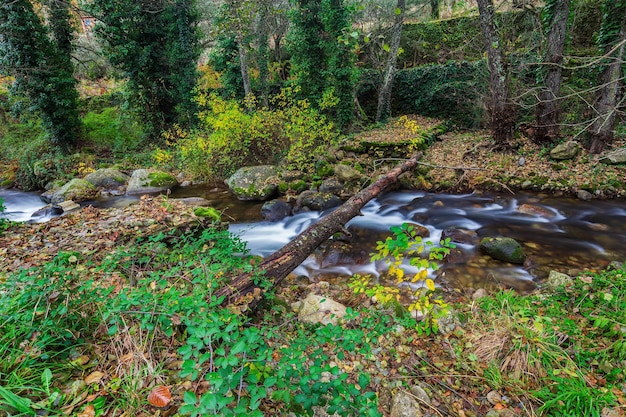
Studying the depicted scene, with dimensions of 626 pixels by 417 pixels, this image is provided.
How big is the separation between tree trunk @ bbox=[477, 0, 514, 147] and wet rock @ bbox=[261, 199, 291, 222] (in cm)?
657

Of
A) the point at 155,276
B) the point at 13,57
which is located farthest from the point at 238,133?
the point at 13,57

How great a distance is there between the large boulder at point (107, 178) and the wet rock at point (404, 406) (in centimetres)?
1152

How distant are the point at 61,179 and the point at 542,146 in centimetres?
1648

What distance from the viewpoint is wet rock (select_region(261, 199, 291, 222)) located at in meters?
7.61

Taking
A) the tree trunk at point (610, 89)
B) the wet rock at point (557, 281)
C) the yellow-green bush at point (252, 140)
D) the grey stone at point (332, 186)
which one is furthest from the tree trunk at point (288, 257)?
the tree trunk at point (610, 89)

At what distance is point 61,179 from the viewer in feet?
37.1

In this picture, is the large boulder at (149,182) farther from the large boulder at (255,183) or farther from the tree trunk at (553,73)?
the tree trunk at (553,73)

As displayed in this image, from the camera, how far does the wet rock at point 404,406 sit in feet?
7.55

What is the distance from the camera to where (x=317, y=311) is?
343 centimetres

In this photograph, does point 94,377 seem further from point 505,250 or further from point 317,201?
point 317,201

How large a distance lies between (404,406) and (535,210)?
6.41 m

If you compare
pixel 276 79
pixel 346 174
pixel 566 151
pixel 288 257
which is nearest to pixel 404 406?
pixel 288 257

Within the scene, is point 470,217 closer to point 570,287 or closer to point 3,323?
point 570,287

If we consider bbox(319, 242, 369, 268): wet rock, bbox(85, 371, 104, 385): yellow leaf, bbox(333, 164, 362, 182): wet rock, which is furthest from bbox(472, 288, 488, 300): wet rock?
bbox(333, 164, 362, 182): wet rock
